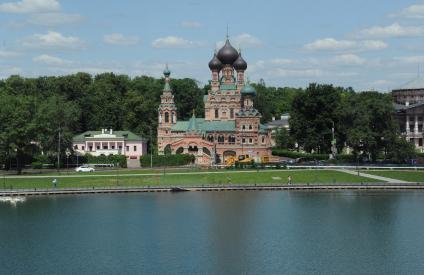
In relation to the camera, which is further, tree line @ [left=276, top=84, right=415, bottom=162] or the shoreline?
tree line @ [left=276, top=84, right=415, bottom=162]

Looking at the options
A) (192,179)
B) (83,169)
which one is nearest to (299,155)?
(83,169)

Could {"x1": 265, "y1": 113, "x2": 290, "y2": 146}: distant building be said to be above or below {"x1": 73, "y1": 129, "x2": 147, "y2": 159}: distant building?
above

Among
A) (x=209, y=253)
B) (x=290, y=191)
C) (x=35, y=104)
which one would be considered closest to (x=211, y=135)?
(x=35, y=104)

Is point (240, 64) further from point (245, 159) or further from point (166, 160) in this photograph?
point (166, 160)

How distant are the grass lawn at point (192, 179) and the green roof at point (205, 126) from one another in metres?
23.3

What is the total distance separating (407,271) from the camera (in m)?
51.5

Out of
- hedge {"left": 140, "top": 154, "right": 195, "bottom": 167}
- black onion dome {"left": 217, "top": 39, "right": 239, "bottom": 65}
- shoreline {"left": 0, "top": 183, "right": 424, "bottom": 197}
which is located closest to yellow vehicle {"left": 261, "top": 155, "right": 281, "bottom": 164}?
hedge {"left": 140, "top": 154, "right": 195, "bottom": 167}

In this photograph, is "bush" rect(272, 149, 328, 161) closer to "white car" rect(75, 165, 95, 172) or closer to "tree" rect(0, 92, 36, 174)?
"white car" rect(75, 165, 95, 172)

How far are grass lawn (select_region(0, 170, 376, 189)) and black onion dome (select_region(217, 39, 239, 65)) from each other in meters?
33.3

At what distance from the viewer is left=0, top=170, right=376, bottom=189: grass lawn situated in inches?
3851

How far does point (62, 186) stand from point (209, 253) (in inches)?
1651

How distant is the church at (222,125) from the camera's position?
421 feet

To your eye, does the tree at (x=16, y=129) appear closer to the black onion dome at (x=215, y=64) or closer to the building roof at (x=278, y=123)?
the black onion dome at (x=215, y=64)

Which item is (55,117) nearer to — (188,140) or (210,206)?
(188,140)
